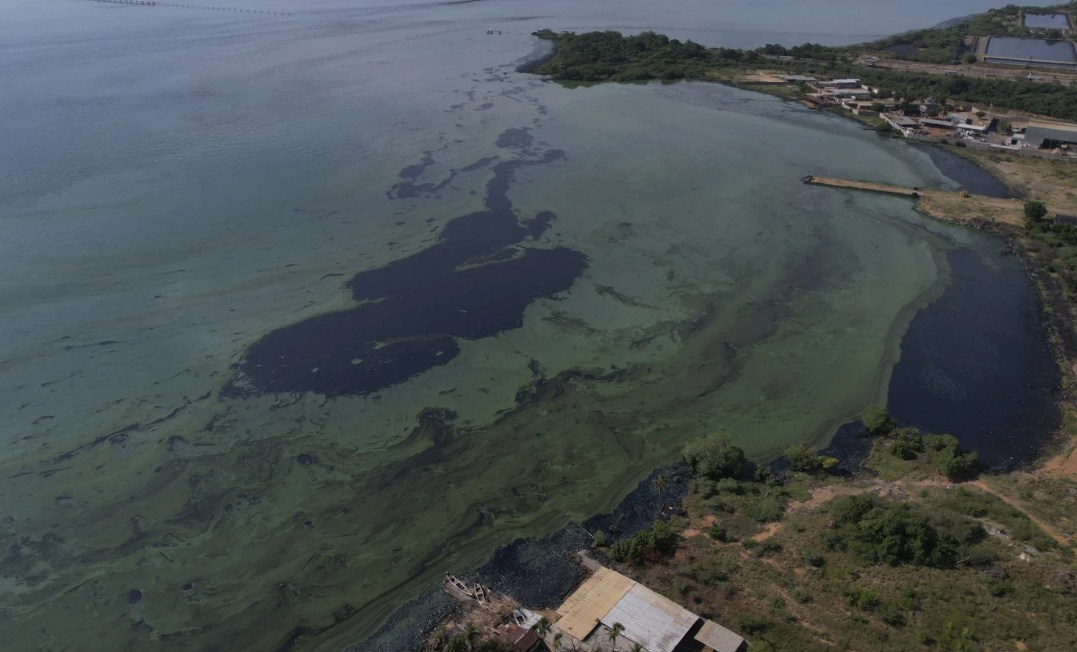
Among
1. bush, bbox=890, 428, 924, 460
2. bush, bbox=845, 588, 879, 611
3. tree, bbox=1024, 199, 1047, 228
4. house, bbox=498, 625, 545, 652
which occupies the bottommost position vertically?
house, bbox=498, 625, 545, 652

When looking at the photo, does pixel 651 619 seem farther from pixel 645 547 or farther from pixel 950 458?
pixel 950 458

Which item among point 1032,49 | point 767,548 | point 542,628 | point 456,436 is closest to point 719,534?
point 767,548

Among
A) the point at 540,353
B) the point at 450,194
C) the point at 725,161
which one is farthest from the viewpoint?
the point at 725,161

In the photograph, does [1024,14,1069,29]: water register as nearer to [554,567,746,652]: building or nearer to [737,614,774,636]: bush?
[737,614,774,636]: bush

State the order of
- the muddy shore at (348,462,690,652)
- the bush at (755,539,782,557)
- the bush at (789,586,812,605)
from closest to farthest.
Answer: the bush at (789,586,812,605)
the muddy shore at (348,462,690,652)
the bush at (755,539,782,557)

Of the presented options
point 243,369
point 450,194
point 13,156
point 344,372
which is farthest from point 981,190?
point 13,156

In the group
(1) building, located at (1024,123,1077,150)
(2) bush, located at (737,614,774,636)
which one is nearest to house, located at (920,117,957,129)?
(1) building, located at (1024,123,1077,150)

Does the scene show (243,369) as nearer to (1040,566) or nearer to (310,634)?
(310,634)

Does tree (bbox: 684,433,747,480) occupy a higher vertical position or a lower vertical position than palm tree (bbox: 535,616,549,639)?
higher
